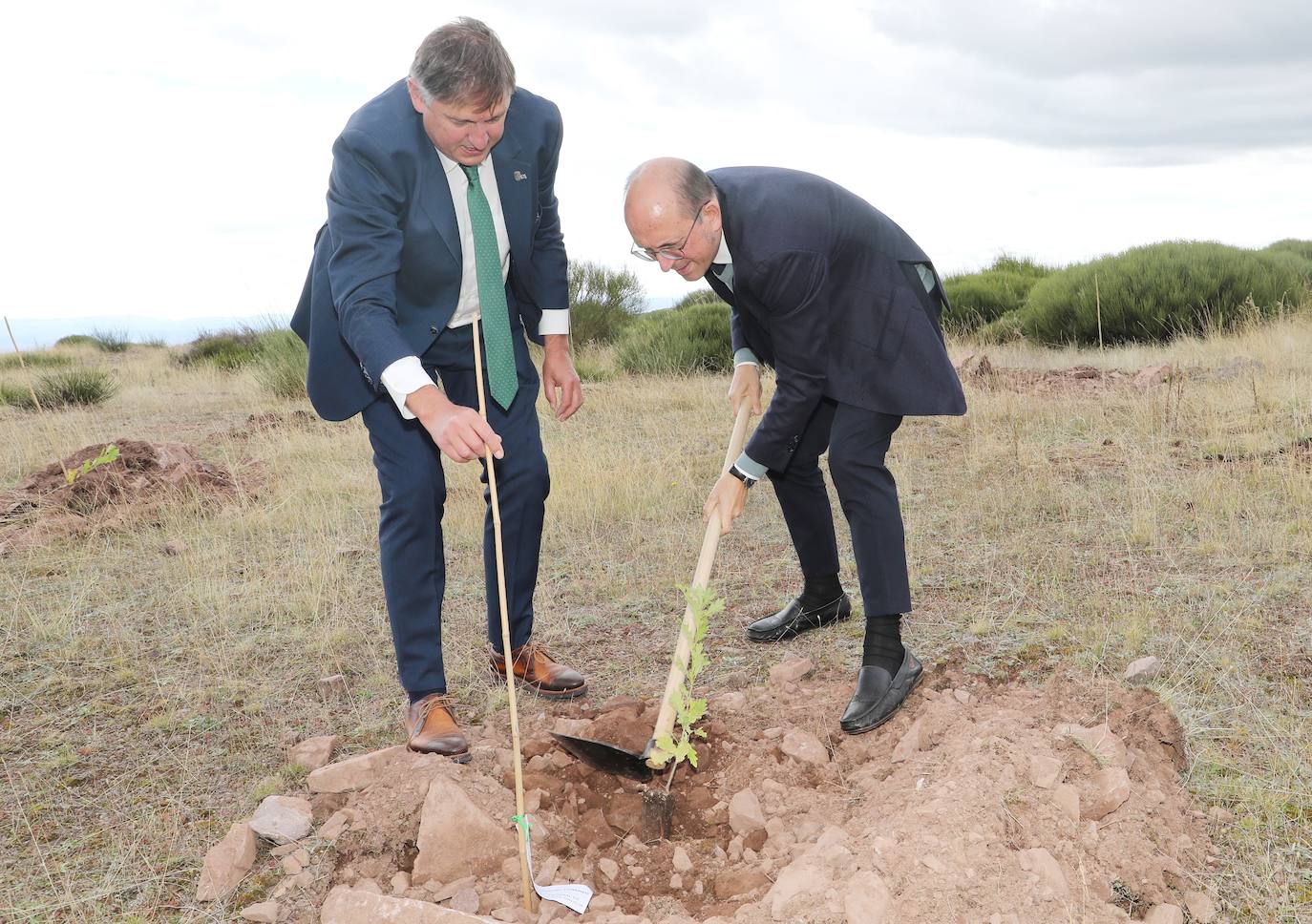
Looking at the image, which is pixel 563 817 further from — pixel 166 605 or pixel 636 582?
pixel 166 605

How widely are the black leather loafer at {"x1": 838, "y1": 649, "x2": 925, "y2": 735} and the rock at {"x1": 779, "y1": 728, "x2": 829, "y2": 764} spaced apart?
0.14 m

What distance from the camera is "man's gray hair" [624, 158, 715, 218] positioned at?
2646 mm

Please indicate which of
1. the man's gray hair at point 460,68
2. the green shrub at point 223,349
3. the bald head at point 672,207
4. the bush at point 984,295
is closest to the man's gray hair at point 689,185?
the bald head at point 672,207

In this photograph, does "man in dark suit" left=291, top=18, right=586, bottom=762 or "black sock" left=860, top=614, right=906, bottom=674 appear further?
"black sock" left=860, top=614, right=906, bottom=674

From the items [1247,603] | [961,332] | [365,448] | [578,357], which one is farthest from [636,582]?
[961,332]

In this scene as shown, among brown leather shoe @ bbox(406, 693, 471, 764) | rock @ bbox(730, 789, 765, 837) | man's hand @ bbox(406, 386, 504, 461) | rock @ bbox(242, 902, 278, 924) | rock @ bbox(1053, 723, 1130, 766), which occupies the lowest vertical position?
rock @ bbox(242, 902, 278, 924)

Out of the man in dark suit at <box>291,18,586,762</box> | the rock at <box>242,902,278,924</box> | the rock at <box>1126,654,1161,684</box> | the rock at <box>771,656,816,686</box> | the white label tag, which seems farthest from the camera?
the rock at <box>771,656,816,686</box>

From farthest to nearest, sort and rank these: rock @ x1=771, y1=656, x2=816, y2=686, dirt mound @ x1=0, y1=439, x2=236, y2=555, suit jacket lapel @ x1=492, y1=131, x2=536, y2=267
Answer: dirt mound @ x1=0, y1=439, x2=236, y2=555 < rock @ x1=771, y1=656, x2=816, y2=686 < suit jacket lapel @ x1=492, y1=131, x2=536, y2=267

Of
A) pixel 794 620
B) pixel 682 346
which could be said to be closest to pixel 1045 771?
pixel 794 620

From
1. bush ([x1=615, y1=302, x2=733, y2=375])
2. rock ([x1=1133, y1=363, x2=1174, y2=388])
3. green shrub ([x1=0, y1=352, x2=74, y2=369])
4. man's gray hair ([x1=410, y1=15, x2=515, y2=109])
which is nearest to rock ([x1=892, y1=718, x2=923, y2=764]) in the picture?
man's gray hair ([x1=410, y1=15, x2=515, y2=109])

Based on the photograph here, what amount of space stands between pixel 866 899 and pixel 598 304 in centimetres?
1355

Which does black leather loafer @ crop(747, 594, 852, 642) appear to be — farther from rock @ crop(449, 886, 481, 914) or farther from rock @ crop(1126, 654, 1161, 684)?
rock @ crop(449, 886, 481, 914)

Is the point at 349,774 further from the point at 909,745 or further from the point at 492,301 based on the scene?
the point at 909,745

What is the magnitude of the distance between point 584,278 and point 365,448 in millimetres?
7772
